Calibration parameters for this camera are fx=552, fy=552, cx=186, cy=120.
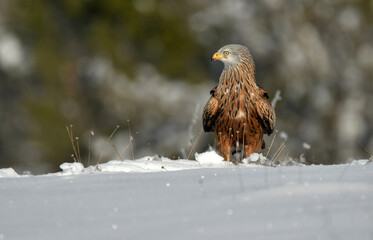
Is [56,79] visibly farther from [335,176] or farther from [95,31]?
[335,176]

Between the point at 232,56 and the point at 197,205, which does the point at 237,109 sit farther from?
the point at 197,205

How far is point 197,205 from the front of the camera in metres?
3.16

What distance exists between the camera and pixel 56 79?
73.8 ft

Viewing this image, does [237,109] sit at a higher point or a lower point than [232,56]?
lower

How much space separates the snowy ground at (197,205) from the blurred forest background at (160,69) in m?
14.7

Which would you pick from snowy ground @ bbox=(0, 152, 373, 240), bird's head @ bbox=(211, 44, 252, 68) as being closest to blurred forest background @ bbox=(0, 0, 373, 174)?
bird's head @ bbox=(211, 44, 252, 68)

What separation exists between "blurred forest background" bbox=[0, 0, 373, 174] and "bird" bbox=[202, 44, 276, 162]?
1179 centimetres

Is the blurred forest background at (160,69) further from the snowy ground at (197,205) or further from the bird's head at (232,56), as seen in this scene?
the snowy ground at (197,205)

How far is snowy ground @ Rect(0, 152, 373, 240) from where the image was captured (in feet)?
8.88

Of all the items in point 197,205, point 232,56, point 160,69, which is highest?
point 160,69

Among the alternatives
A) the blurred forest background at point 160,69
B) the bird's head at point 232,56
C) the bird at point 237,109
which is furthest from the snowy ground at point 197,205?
the blurred forest background at point 160,69

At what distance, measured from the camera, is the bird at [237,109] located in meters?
6.62

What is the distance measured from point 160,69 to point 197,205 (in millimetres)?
19288

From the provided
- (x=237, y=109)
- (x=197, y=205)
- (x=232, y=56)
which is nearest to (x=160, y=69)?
(x=232, y=56)
